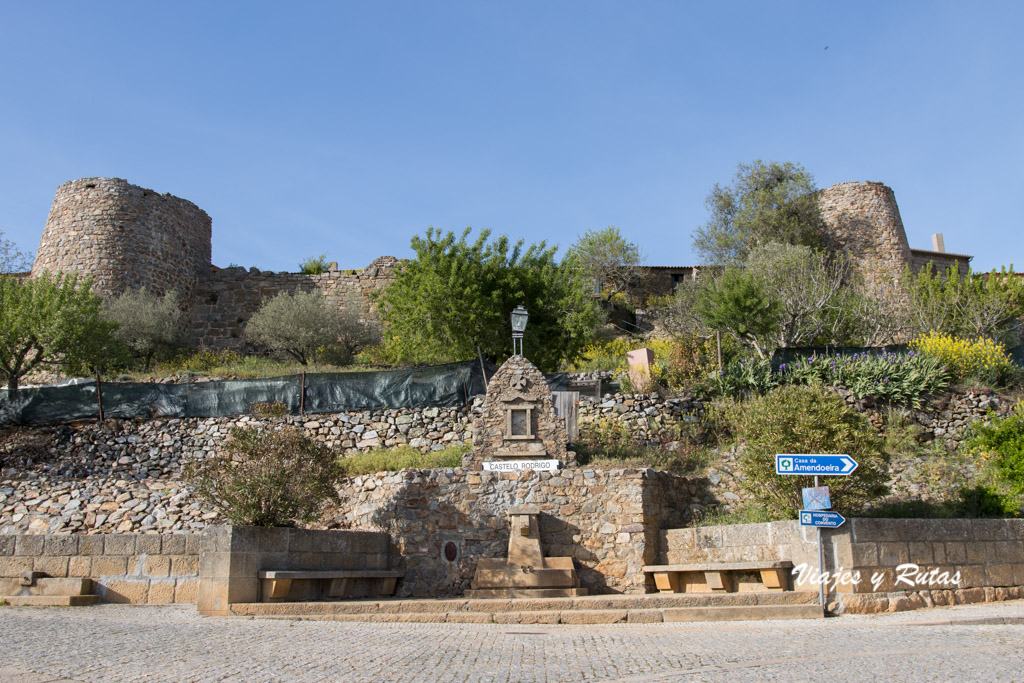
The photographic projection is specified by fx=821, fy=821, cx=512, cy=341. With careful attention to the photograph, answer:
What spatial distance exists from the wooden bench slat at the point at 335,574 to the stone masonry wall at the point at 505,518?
19.9 inches

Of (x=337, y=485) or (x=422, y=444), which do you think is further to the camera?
(x=422, y=444)

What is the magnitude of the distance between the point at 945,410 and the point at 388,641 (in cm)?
1323

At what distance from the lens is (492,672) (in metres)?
5.98

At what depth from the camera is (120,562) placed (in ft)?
35.4

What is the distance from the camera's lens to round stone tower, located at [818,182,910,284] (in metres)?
30.8

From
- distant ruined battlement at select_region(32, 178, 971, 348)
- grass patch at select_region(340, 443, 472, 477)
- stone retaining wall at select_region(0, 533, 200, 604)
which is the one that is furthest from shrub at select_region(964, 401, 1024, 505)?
distant ruined battlement at select_region(32, 178, 971, 348)

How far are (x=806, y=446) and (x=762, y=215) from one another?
21.4 meters

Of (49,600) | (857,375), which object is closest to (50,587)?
(49,600)

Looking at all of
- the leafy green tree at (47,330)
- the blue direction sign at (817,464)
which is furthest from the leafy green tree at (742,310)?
the leafy green tree at (47,330)

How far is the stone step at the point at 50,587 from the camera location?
34.8 feet

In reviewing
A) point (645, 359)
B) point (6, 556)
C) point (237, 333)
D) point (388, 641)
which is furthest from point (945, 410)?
point (237, 333)

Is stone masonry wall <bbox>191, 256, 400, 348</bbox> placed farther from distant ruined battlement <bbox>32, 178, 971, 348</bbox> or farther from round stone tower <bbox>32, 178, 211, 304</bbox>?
round stone tower <bbox>32, 178, 211, 304</bbox>

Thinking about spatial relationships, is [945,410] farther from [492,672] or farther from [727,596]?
[492,672]

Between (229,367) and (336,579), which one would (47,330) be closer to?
(229,367)
